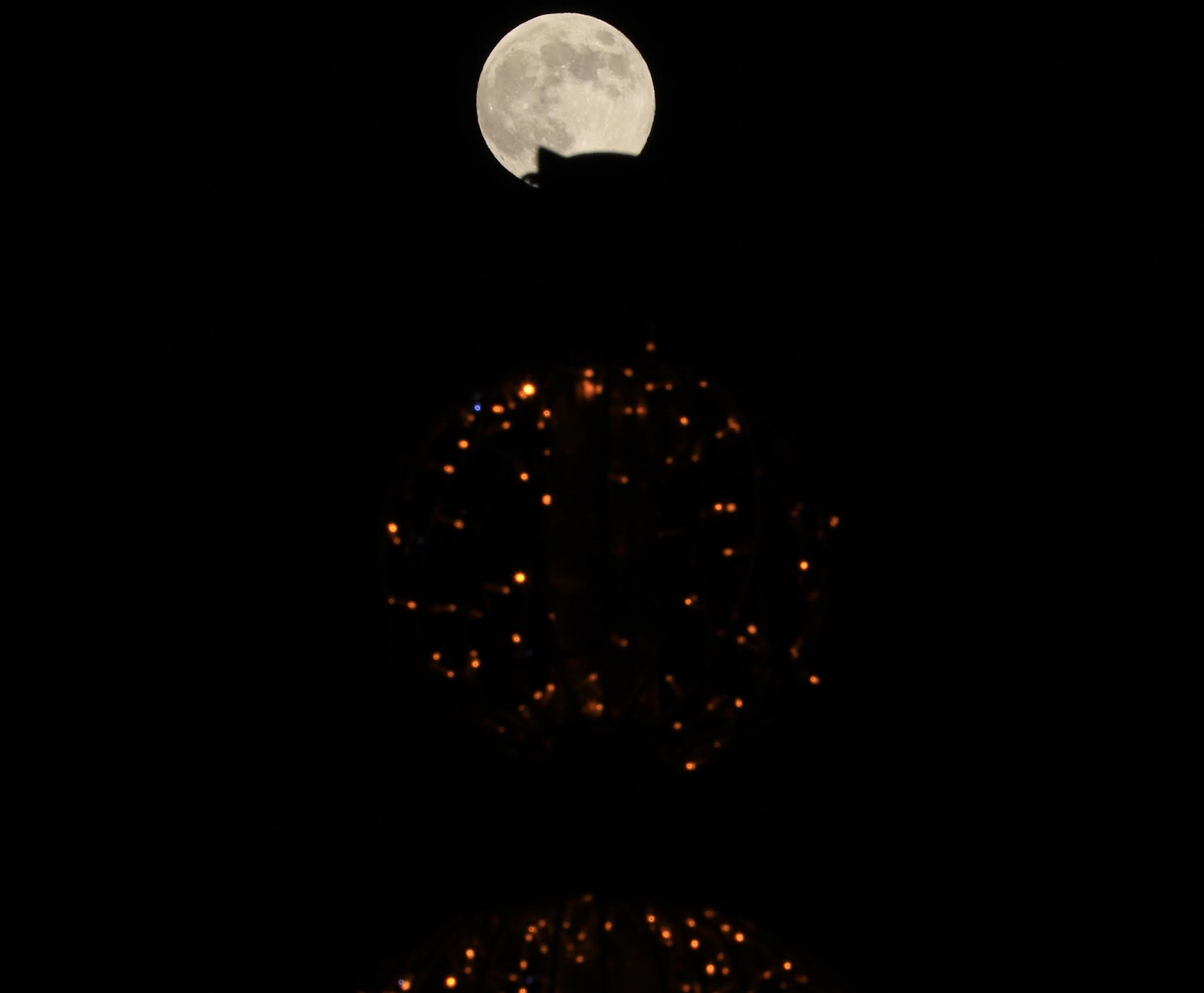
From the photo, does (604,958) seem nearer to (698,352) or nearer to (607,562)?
(607,562)

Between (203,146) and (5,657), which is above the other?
(203,146)

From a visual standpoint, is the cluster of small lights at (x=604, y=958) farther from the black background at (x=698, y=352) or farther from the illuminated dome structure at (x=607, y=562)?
the black background at (x=698, y=352)

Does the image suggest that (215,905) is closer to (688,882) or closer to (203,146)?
(688,882)

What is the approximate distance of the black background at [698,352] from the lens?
170 centimetres

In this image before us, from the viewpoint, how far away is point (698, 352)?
1.64m

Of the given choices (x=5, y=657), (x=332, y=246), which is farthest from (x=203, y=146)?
(x=5, y=657)

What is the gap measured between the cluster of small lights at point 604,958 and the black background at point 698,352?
1.81 feet

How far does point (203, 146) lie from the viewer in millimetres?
1938

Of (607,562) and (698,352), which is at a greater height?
(698,352)

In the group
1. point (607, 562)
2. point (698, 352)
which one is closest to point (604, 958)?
point (607, 562)

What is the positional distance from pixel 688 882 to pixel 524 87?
1.09 meters

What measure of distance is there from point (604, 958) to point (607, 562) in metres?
0.34

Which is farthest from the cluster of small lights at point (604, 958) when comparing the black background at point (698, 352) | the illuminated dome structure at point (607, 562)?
the black background at point (698, 352)

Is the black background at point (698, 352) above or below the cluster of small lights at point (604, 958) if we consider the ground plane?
above
